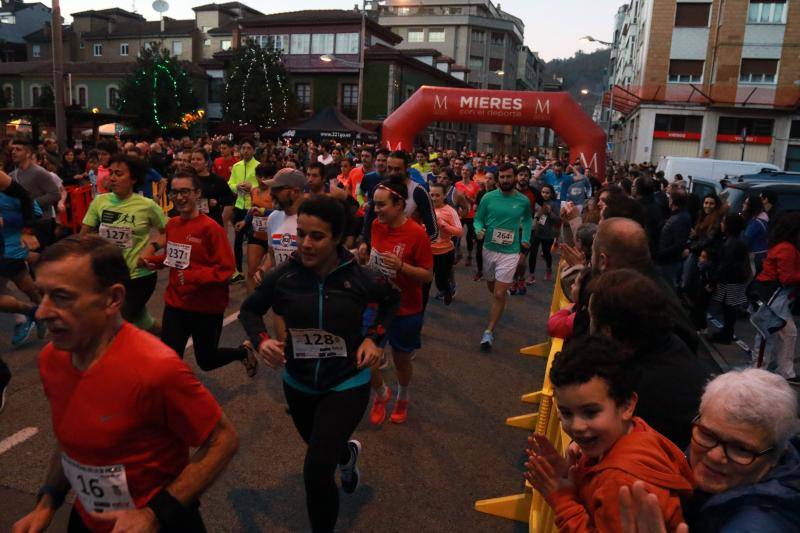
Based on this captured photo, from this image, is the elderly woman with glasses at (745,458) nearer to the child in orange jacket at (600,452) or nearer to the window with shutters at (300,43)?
the child in orange jacket at (600,452)

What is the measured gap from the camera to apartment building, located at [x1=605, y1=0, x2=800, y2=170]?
3584 centimetres

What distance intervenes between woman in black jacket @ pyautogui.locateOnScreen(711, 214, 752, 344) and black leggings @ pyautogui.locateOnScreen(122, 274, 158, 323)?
6439mm

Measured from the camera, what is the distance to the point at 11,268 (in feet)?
20.4

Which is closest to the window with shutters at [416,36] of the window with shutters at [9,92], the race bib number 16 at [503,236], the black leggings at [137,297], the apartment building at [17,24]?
the apartment building at [17,24]

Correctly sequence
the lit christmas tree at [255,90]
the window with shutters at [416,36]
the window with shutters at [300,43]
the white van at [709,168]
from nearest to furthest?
the white van at [709,168] → the lit christmas tree at [255,90] → the window with shutters at [300,43] → the window with shutters at [416,36]

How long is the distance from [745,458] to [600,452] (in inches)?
15.2

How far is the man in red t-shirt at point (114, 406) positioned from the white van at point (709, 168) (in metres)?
15.3

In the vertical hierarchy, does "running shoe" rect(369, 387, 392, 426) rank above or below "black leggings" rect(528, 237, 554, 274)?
below

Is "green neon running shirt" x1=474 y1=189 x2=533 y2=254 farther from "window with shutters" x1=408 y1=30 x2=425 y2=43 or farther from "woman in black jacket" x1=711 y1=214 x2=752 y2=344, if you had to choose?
"window with shutters" x1=408 y1=30 x2=425 y2=43

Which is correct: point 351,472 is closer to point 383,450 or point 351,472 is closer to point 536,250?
point 383,450

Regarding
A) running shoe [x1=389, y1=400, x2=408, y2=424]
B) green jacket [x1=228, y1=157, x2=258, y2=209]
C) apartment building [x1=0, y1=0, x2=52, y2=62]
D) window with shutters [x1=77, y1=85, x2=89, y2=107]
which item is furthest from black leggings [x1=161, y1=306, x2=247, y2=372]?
apartment building [x1=0, y1=0, x2=52, y2=62]

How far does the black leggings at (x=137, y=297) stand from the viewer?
5.14m

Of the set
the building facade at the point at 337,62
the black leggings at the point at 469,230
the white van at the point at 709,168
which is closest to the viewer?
the black leggings at the point at 469,230

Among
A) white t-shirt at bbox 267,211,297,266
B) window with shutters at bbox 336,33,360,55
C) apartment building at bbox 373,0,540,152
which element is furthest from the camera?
apartment building at bbox 373,0,540,152
